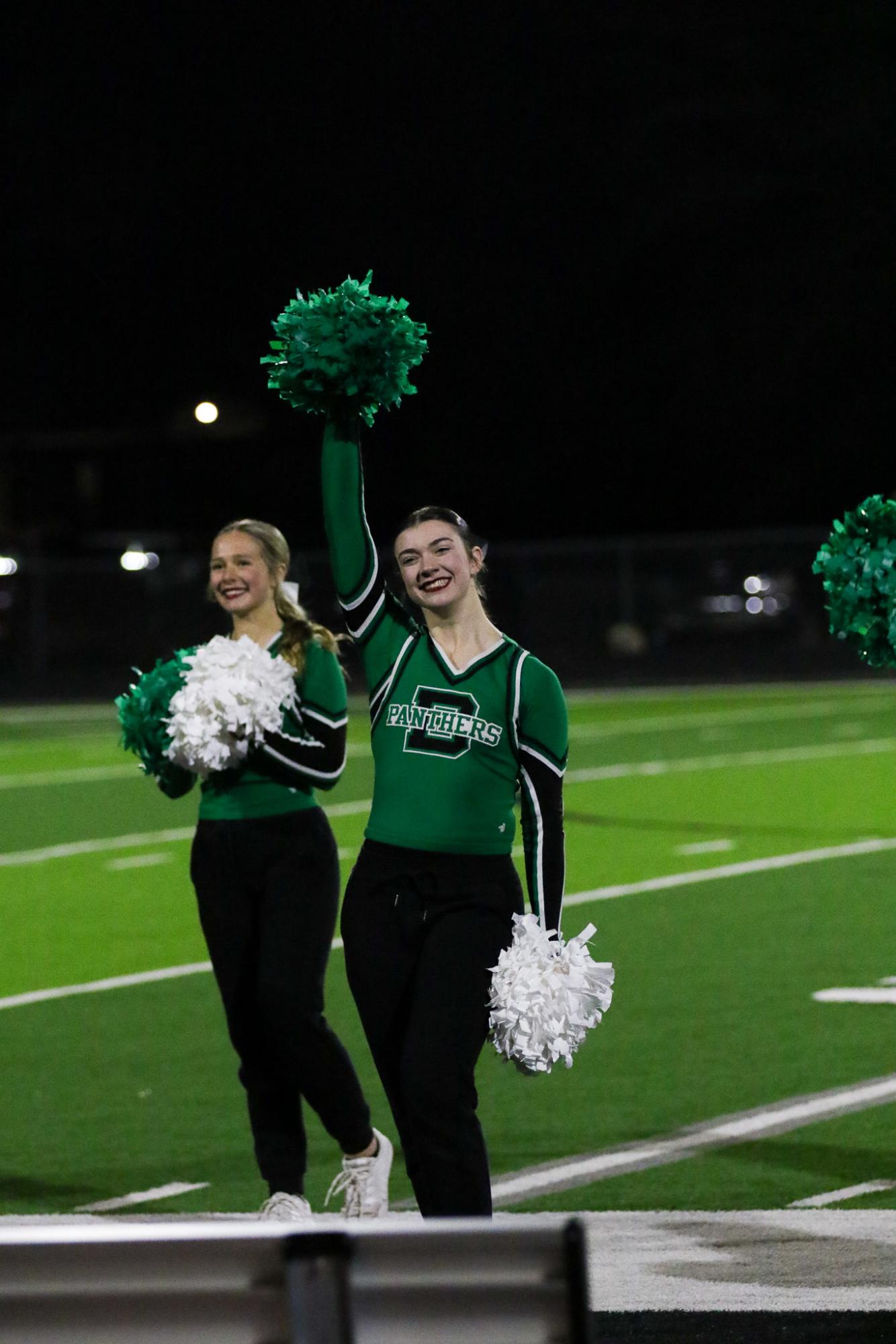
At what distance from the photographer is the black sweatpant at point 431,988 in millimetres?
4684

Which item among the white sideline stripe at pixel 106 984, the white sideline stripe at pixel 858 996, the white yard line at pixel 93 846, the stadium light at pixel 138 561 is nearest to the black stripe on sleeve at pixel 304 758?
the white sideline stripe at pixel 858 996

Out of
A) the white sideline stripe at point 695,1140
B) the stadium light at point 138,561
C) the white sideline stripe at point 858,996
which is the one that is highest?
the stadium light at point 138,561

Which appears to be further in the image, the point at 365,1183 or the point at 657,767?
the point at 657,767

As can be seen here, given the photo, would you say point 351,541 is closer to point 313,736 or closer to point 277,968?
point 313,736

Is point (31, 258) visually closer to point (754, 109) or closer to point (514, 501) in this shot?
point (514, 501)

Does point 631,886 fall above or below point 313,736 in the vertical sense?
below

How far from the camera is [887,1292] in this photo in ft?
16.3

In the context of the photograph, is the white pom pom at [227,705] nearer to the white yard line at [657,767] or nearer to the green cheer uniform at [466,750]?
the green cheer uniform at [466,750]

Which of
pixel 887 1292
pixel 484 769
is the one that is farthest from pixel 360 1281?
pixel 887 1292

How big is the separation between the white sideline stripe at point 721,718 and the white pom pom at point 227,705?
742 inches

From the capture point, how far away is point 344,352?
16.6 feet

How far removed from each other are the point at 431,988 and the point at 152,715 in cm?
169

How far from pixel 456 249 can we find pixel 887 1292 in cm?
5152

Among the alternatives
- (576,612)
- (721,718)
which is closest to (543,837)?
(721,718)
